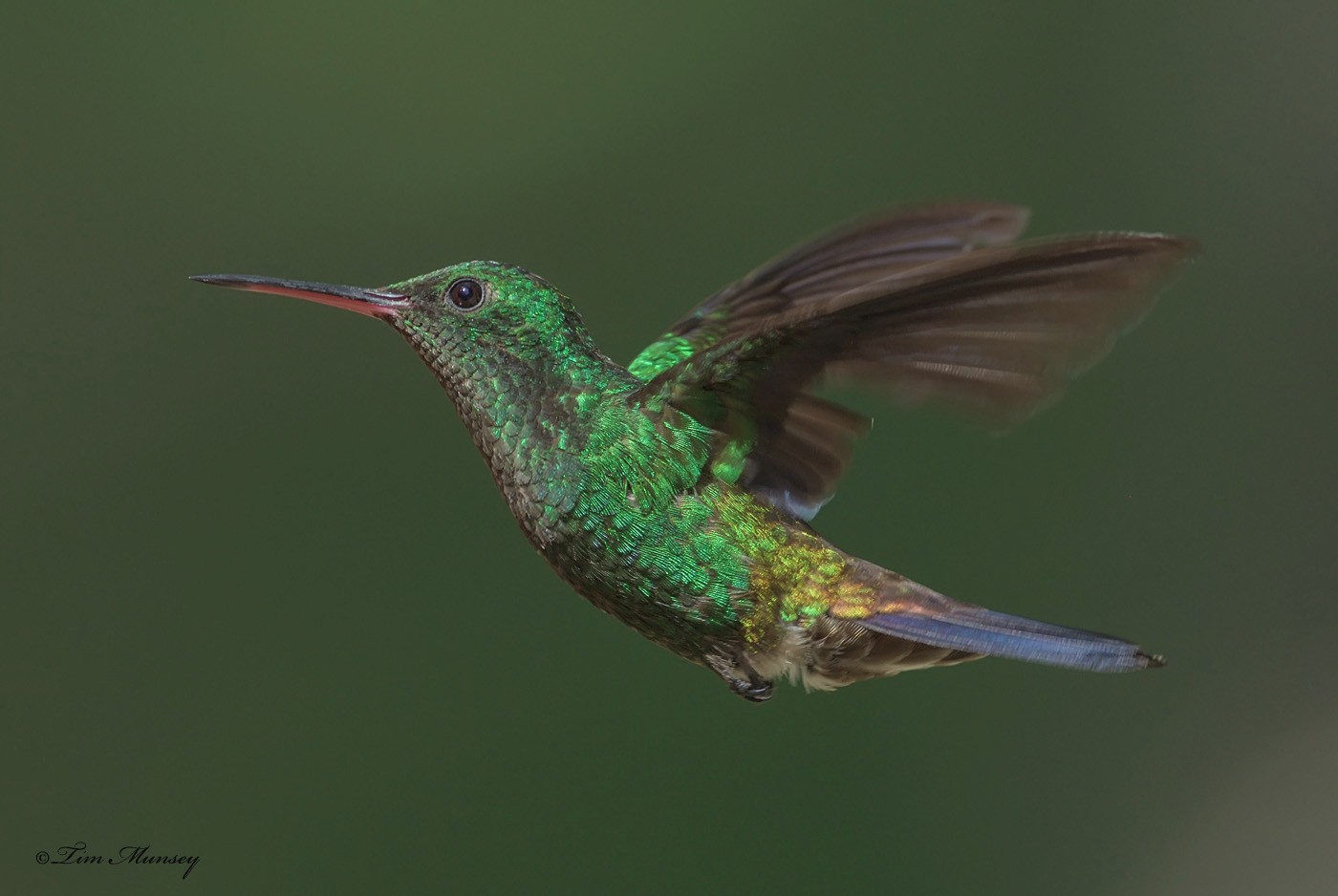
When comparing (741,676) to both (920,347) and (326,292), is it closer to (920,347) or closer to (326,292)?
(920,347)

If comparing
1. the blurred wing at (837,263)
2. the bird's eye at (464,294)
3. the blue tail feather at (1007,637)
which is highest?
the blurred wing at (837,263)

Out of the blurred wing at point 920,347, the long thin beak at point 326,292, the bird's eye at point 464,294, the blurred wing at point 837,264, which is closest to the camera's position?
the blurred wing at point 920,347

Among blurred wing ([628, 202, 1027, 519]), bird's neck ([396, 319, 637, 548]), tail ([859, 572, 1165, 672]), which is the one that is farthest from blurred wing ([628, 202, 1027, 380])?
tail ([859, 572, 1165, 672])

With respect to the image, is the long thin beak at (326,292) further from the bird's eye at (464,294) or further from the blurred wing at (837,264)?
the blurred wing at (837,264)

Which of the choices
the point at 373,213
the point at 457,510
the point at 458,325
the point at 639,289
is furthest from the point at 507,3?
the point at 458,325

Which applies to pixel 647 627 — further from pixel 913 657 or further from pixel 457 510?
pixel 457 510

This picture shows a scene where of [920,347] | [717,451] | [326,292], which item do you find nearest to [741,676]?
[717,451]

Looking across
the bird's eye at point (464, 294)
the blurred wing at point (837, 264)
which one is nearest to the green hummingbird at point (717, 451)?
the bird's eye at point (464, 294)
